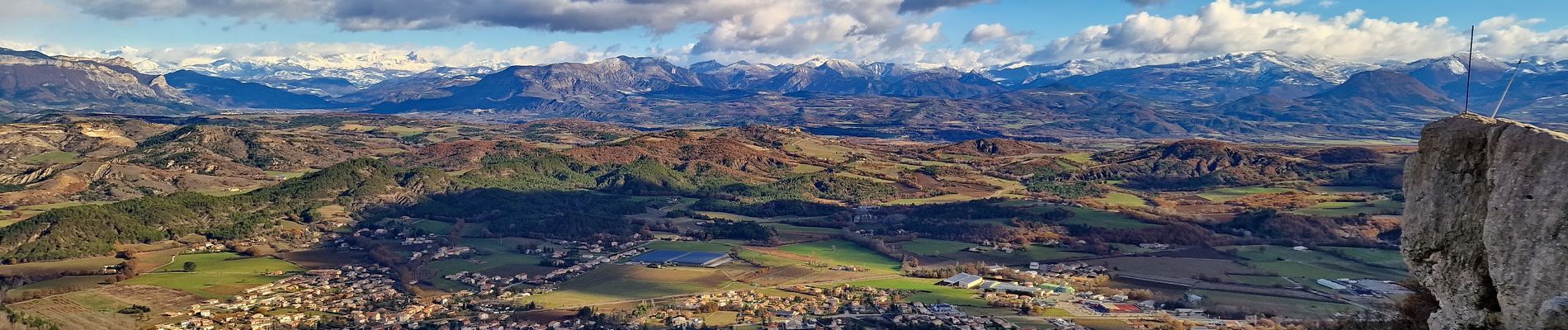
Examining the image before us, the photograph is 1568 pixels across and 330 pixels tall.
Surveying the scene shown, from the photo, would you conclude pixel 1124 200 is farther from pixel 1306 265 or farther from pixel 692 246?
pixel 692 246

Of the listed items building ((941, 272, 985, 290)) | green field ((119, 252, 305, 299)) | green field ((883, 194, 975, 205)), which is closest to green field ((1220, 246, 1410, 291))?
building ((941, 272, 985, 290))

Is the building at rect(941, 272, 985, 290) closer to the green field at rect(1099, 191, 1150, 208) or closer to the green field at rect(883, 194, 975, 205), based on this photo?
the green field at rect(883, 194, 975, 205)

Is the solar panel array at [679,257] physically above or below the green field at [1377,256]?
above

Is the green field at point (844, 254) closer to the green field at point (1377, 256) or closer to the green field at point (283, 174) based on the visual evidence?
the green field at point (1377, 256)

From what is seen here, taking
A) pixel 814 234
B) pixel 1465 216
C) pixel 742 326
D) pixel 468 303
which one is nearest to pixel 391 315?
pixel 468 303

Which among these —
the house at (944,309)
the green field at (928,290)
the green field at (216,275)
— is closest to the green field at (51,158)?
the green field at (216,275)

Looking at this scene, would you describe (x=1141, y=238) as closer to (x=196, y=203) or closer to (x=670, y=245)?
(x=670, y=245)
